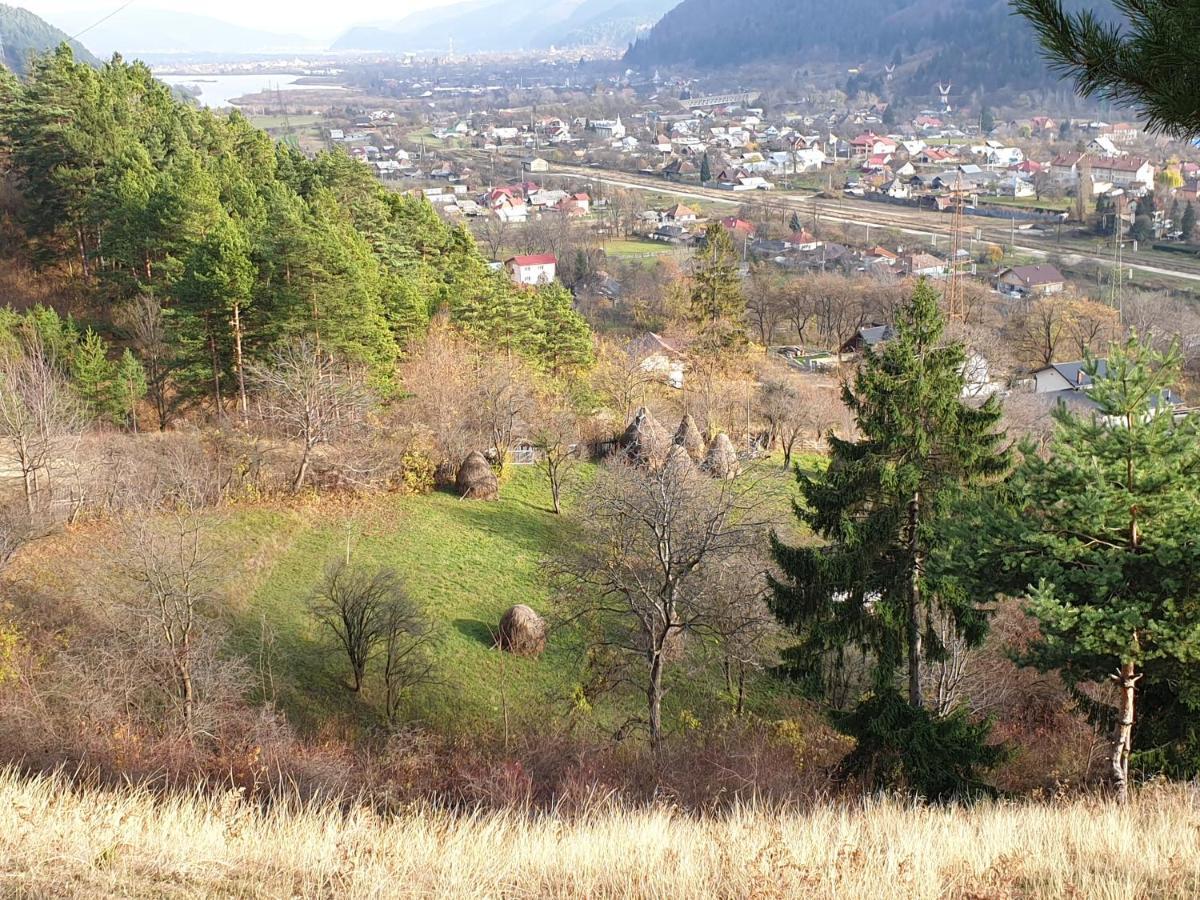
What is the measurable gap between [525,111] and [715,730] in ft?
620

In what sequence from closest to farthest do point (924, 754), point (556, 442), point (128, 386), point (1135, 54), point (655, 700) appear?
point (1135, 54) → point (924, 754) → point (655, 700) → point (128, 386) → point (556, 442)

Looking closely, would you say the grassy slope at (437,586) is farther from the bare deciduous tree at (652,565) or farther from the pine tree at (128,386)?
the pine tree at (128,386)

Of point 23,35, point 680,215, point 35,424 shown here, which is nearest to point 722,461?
point 35,424

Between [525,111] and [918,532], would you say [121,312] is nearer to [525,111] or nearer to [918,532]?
[918,532]

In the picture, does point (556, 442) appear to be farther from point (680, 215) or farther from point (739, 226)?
point (680, 215)

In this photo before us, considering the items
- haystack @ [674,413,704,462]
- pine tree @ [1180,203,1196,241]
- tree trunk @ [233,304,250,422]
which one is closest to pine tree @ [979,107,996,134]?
pine tree @ [1180,203,1196,241]

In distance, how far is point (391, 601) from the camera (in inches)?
641

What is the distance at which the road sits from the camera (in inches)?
2625

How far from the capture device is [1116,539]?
8469 millimetres

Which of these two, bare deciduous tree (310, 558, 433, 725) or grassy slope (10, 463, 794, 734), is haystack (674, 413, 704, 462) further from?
bare deciduous tree (310, 558, 433, 725)

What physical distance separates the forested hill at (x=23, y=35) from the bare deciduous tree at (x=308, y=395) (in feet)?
351

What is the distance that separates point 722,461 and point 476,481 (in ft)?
23.8

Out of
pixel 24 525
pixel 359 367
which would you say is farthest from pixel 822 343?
pixel 24 525

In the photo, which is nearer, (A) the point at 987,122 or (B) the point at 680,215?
(B) the point at 680,215
